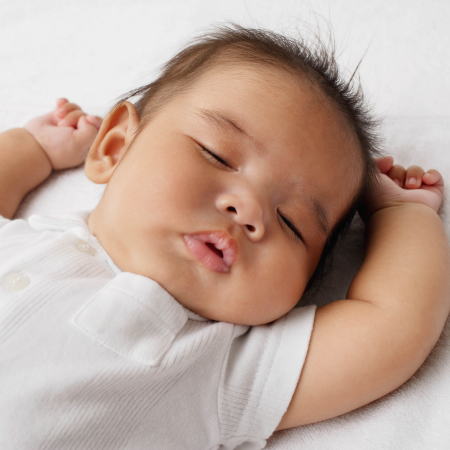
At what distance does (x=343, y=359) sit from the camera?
904 mm

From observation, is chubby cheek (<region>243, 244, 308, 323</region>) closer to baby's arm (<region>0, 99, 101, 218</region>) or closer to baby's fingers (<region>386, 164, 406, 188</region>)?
baby's fingers (<region>386, 164, 406, 188</region>)

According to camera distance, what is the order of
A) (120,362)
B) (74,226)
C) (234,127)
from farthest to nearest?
(74,226), (234,127), (120,362)

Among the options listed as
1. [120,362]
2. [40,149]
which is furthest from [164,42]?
[120,362]

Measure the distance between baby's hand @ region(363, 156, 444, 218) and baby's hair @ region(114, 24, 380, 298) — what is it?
65 mm

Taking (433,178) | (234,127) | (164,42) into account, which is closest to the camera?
(234,127)

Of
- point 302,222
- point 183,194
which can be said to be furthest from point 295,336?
point 183,194

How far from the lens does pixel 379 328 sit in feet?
3.03

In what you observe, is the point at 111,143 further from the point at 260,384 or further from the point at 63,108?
Result: the point at 260,384

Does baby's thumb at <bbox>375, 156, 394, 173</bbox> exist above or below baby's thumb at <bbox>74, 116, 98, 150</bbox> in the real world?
above

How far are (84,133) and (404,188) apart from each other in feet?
3.01

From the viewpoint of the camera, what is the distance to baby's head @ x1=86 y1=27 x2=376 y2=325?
2.87 feet

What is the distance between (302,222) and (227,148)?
20cm

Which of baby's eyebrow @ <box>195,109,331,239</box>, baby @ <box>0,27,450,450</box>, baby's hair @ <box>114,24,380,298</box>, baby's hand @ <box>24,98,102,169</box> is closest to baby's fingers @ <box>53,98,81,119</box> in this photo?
baby's hand @ <box>24,98,102,169</box>

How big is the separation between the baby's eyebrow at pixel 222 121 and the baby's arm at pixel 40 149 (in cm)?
64
